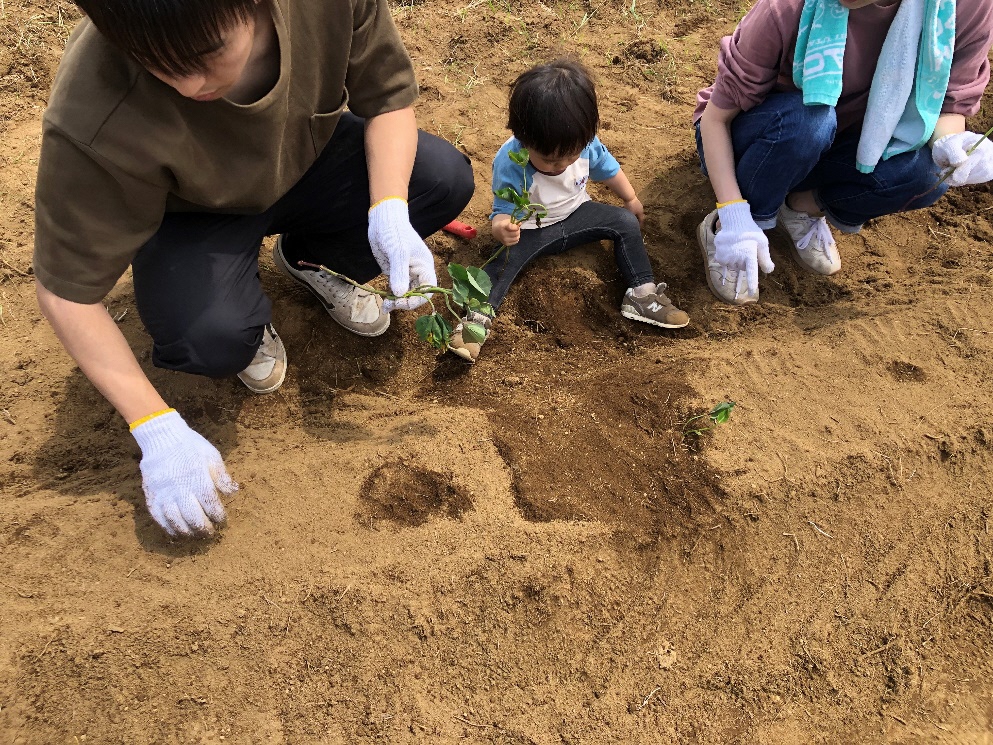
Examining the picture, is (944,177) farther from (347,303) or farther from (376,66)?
(347,303)

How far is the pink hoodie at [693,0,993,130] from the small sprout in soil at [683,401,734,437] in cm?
98

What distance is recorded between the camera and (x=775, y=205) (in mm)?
2367

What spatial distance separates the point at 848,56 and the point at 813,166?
12.8 inches

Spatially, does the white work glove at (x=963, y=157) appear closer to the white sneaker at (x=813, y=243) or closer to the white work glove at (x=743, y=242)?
the white sneaker at (x=813, y=243)

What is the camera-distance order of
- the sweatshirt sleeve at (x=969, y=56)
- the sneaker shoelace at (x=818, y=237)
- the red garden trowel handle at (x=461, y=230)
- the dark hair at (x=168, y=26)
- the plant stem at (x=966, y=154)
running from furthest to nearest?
the red garden trowel handle at (x=461, y=230), the sneaker shoelace at (x=818, y=237), the plant stem at (x=966, y=154), the sweatshirt sleeve at (x=969, y=56), the dark hair at (x=168, y=26)

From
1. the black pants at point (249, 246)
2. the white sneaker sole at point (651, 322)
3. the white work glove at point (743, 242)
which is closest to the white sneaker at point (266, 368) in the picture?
the black pants at point (249, 246)

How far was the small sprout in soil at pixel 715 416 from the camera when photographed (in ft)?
6.07

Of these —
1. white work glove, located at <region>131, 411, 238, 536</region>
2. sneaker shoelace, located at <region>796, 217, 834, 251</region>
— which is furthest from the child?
white work glove, located at <region>131, 411, 238, 536</region>

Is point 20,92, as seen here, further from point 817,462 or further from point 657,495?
point 817,462

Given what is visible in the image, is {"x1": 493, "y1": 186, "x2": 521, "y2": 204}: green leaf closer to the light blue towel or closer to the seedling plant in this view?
the seedling plant

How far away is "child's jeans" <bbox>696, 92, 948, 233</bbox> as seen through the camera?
2148 mm

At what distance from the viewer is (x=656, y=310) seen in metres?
2.29

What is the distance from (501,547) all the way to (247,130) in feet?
3.58

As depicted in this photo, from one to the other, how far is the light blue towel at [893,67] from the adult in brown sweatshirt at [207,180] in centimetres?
104
